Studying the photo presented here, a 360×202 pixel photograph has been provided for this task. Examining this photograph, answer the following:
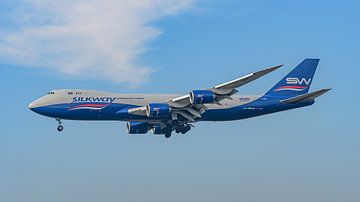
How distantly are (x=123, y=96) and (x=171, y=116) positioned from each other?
6.96 meters

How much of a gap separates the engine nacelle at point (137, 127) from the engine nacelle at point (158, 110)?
11162 mm

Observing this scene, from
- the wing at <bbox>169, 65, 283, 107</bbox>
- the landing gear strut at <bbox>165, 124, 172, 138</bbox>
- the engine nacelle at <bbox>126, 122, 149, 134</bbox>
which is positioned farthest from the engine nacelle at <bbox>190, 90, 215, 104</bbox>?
the engine nacelle at <bbox>126, 122, 149, 134</bbox>

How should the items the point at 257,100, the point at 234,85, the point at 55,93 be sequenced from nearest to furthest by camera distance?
the point at 234,85
the point at 55,93
the point at 257,100

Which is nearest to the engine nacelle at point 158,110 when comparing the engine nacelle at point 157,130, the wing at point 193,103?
the wing at point 193,103

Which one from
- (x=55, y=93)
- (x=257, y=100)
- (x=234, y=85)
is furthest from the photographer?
(x=257, y=100)

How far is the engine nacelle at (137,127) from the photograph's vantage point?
101m

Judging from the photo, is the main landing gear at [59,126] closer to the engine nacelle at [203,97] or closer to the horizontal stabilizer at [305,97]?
the engine nacelle at [203,97]

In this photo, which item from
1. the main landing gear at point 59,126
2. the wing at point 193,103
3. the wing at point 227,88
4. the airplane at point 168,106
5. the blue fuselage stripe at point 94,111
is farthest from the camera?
the main landing gear at point 59,126

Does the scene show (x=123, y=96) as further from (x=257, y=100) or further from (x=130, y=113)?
(x=257, y=100)

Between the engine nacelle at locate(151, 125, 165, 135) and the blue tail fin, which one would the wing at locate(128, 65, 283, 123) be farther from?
the blue tail fin

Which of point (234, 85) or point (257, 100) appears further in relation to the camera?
point (257, 100)

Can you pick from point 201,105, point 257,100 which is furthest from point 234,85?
point 257,100

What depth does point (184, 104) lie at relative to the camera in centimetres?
9050

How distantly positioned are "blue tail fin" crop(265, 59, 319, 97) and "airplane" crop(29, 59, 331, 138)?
1.44m
